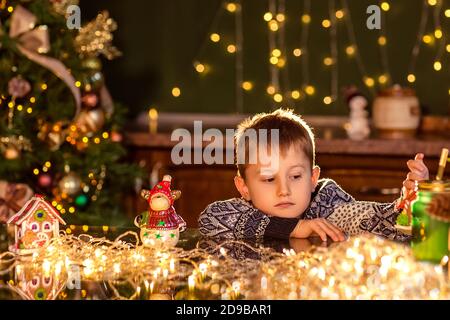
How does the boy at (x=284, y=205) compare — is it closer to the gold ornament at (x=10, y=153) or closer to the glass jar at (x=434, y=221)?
the glass jar at (x=434, y=221)

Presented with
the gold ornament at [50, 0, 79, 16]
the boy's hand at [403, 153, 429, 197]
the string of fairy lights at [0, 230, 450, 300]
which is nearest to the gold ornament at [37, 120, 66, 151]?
the gold ornament at [50, 0, 79, 16]

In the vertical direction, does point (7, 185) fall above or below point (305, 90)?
below

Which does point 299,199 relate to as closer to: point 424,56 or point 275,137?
point 275,137

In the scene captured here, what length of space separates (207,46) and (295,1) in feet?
1.62

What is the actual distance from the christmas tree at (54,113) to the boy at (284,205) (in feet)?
5.58

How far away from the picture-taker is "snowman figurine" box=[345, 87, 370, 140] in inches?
149

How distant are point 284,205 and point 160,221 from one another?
1.04 ft

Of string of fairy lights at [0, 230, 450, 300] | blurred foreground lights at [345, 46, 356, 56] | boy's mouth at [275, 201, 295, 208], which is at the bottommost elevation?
string of fairy lights at [0, 230, 450, 300]

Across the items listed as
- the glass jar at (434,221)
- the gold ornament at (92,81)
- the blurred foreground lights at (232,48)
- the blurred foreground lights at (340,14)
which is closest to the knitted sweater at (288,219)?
the glass jar at (434,221)

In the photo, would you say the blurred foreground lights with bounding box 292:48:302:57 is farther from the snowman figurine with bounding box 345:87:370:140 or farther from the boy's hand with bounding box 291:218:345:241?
the boy's hand with bounding box 291:218:345:241

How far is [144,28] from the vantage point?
453cm

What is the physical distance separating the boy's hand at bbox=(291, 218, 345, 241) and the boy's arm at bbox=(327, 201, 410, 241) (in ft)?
0.35

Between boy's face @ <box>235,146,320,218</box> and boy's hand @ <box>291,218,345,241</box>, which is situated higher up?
boy's face @ <box>235,146,320,218</box>
